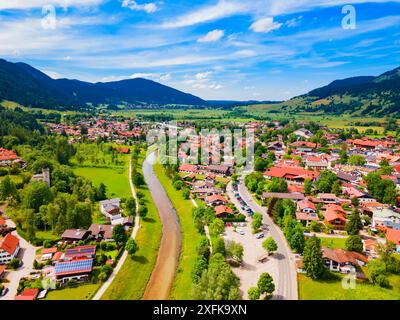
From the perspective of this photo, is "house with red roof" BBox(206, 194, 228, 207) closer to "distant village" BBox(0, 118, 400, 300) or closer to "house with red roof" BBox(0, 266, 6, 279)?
"distant village" BBox(0, 118, 400, 300)

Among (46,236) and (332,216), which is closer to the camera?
(46,236)

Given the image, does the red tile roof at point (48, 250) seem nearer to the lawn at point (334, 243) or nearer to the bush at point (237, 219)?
the bush at point (237, 219)

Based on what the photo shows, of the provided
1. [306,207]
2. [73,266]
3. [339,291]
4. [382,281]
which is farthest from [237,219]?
[73,266]

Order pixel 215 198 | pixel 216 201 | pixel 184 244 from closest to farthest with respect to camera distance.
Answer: pixel 184 244 → pixel 216 201 → pixel 215 198

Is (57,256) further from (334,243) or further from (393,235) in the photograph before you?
(393,235)
